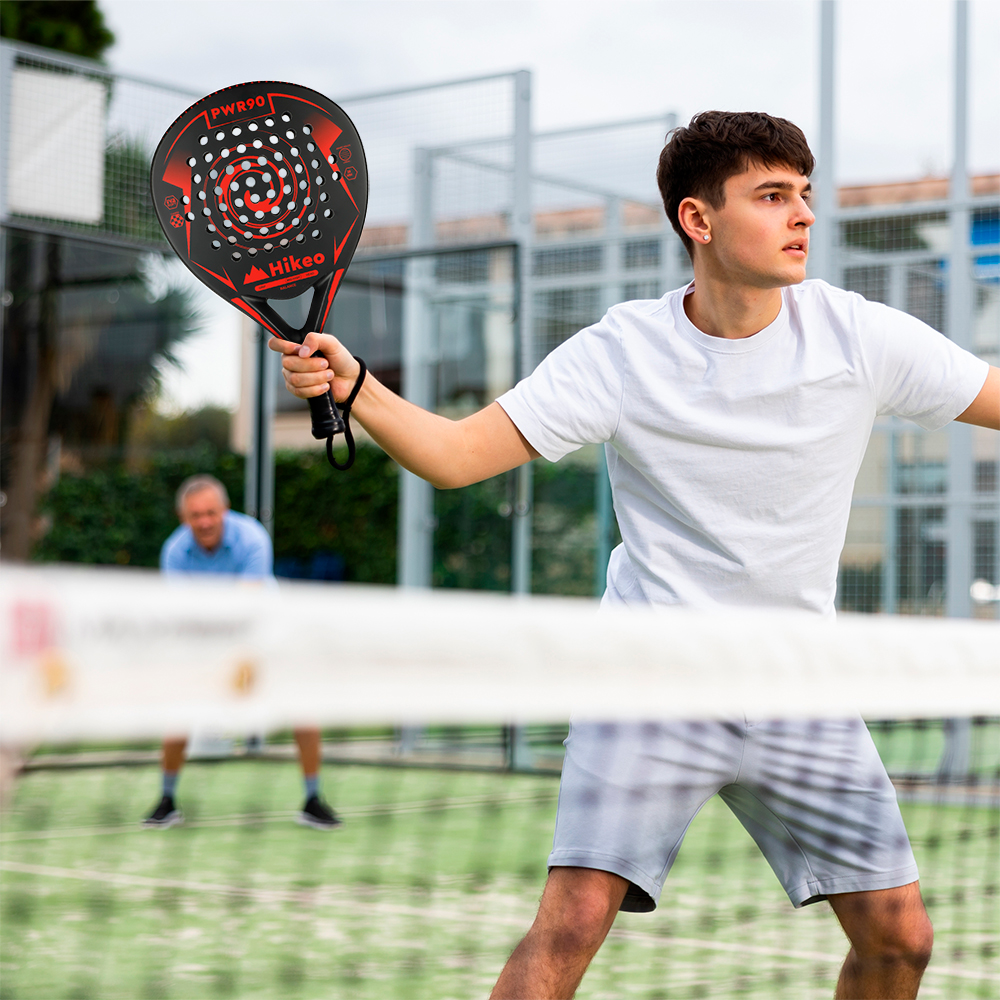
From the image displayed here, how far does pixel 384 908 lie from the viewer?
17.6ft

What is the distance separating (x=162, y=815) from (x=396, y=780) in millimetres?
2594

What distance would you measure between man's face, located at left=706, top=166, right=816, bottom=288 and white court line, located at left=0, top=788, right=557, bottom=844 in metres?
5.19

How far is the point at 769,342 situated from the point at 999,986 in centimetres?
262

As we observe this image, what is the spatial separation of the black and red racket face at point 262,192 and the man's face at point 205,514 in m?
4.76

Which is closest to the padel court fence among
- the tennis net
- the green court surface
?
the tennis net

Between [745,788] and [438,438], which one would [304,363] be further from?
[745,788]

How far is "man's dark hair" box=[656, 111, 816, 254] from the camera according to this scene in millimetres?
2668

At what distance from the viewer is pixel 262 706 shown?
6.59ft

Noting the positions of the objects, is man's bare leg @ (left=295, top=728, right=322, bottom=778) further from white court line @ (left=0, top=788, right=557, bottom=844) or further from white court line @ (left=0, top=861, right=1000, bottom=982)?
white court line @ (left=0, top=861, right=1000, bottom=982)

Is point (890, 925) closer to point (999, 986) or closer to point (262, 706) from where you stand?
point (262, 706)

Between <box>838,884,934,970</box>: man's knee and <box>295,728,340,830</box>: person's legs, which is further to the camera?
<box>295,728,340,830</box>: person's legs

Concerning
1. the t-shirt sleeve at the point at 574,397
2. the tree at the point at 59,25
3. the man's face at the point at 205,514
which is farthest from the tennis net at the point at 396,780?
the tree at the point at 59,25

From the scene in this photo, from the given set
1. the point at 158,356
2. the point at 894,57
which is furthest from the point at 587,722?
the point at 158,356

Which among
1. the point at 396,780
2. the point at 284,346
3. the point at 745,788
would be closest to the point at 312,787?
the point at 396,780
